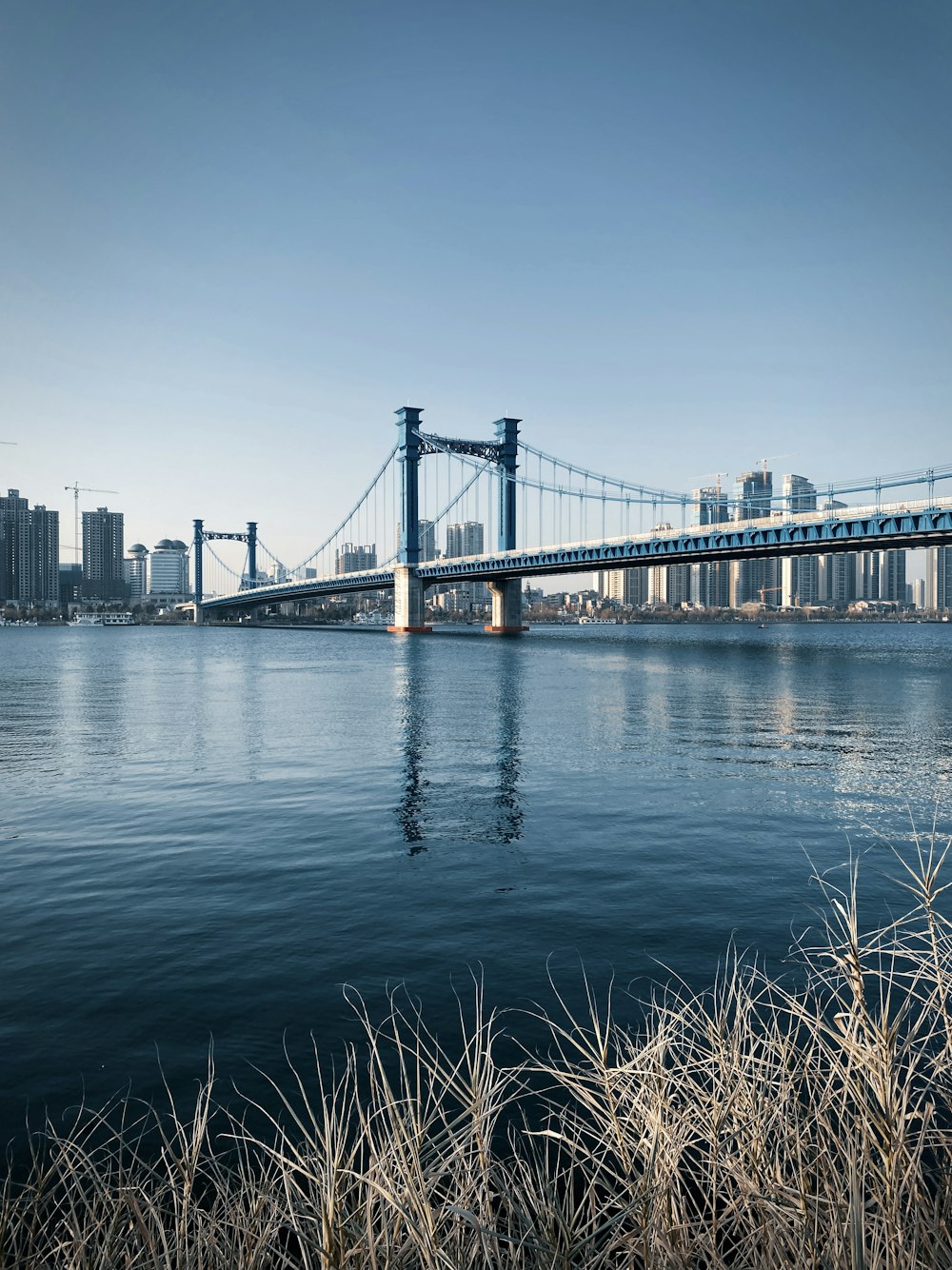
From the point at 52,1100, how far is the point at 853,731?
2516 cm

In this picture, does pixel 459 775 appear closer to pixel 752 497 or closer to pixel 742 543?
pixel 742 543

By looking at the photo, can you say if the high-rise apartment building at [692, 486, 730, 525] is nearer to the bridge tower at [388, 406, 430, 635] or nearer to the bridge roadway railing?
the bridge roadway railing

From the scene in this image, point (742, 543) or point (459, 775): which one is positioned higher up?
point (742, 543)

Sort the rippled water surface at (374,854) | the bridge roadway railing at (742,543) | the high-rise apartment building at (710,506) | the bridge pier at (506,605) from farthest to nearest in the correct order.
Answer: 1. the bridge pier at (506,605)
2. the high-rise apartment building at (710,506)
3. the bridge roadway railing at (742,543)
4. the rippled water surface at (374,854)

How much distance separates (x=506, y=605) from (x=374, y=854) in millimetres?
97419

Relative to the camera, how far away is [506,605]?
109812 millimetres

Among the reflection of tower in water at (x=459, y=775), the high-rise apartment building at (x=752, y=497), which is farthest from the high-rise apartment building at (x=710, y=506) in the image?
the reflection of tower in water at (x=459, y=775)

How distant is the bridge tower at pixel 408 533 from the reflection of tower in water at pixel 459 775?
2584 inches

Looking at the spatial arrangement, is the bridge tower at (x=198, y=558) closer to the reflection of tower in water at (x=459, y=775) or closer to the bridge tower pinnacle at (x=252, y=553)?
the bridge tower pinnacle at (x=252, y=553)

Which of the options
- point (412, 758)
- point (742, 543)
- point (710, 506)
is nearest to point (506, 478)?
point (710, 506)

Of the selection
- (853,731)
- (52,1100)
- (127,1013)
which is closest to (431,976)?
(127,1013)

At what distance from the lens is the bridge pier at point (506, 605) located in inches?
4210

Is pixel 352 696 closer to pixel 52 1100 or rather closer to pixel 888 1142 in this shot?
pixel 52 1100

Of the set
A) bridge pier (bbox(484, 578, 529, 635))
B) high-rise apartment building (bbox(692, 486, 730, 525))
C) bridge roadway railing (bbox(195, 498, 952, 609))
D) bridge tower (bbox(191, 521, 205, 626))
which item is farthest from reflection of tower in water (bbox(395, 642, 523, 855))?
bridge tower (bbox(191, 521, 205, 626))
